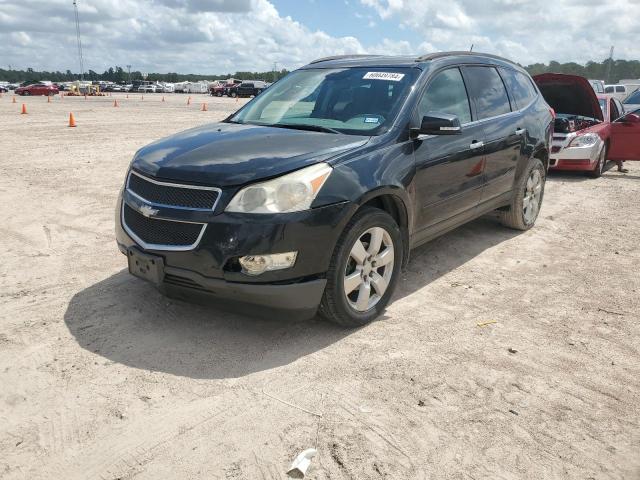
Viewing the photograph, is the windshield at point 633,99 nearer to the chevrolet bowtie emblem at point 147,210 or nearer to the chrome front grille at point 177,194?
the chrome front grille at point 177,194

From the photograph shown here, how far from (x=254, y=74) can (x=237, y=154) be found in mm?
129105

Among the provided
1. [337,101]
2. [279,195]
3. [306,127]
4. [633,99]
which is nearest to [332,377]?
[279,195]

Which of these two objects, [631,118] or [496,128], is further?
[631,118]

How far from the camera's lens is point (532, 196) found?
6383 mm

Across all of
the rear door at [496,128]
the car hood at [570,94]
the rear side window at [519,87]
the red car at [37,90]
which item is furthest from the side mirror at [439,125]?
the red car at [37,90]

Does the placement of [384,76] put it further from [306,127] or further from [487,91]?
[487,91]

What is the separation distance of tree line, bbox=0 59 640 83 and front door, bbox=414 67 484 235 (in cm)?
6368

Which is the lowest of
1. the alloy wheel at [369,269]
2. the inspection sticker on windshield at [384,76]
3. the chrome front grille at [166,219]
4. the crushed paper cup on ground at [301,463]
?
the crushed paper cup on ground at [301,463]

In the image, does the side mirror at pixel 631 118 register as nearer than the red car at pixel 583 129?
No

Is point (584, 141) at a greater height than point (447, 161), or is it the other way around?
point (447, 161)

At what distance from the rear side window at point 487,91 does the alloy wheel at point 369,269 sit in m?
1.91

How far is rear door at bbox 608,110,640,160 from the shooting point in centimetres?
1002

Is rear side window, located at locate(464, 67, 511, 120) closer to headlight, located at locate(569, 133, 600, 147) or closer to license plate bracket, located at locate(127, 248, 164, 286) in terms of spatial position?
license plate bracket, located at locate(127, 248, 164, 286)

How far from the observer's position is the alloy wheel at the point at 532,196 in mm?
6219
